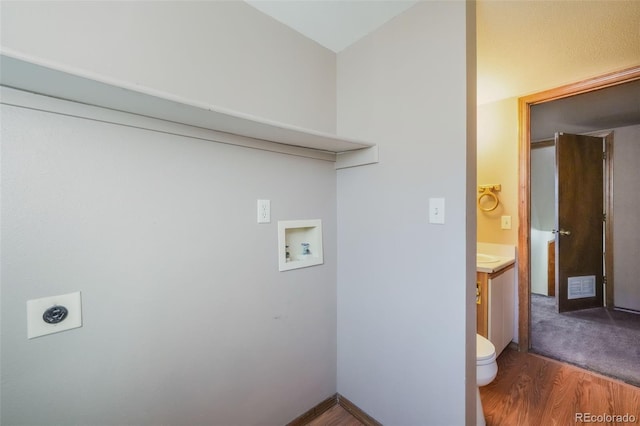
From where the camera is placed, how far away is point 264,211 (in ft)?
4.70

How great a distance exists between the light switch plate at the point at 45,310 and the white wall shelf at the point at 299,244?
85cm

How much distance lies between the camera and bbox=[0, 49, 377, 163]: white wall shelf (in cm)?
72

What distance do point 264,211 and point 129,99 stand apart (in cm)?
74

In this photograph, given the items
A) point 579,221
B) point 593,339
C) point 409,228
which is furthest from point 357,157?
point 579,221

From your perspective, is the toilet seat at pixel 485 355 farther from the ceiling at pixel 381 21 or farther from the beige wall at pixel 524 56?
the ceiling at pixel 381 21

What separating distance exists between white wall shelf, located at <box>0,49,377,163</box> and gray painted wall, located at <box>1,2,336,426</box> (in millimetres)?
93

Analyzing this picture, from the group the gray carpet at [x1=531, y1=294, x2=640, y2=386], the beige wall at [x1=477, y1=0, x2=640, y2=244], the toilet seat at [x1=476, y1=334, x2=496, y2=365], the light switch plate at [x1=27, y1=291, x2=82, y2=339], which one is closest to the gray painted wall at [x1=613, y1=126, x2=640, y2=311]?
the gray carpet at [x1=531, y1=294, x2=640, y2=386]

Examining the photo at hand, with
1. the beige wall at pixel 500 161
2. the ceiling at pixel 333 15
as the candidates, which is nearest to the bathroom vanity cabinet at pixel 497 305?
the beige wall at pixel 500 161

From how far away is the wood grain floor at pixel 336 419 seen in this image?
1625mm

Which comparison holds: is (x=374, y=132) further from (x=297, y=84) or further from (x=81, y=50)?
(x=81, y=50)

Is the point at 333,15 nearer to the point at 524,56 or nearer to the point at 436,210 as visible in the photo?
the point at 436,210

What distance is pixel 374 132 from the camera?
5.18 ft

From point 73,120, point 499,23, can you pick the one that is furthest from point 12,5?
point 499,23

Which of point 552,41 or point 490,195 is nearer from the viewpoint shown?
point 552,41
